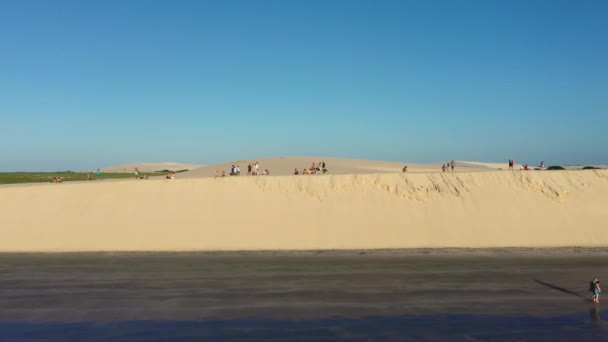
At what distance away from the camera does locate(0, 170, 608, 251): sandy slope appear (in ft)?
69.6

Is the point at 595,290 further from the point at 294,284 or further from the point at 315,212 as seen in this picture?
the point at 315,212

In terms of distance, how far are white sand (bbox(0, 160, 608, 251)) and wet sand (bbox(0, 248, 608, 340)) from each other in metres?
1.78

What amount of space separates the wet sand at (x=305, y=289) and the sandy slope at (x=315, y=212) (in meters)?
1.72

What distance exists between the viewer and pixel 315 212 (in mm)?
23016

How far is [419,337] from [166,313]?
Result: 20.7 feet

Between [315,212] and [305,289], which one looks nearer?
[305,289]

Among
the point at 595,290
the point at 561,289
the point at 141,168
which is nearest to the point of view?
the point at 595,290

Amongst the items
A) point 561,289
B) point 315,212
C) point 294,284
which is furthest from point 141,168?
point 561,289

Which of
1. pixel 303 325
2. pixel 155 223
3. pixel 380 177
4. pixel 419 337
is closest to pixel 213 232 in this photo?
pixel 155 223

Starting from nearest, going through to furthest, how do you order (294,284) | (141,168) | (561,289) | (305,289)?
(561,289)
(305,289)
(294,284)
(141,168)

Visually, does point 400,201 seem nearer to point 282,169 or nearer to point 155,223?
point 155,223

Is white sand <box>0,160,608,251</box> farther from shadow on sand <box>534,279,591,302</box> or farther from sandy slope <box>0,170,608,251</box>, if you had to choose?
shadow on sand <box>534,279,591,302</box>

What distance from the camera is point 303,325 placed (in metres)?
10.7

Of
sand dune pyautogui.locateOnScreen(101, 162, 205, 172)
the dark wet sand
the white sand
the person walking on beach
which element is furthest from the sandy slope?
sand dune pyautogui.locateOnScreen(101, 162, 205, 172)
